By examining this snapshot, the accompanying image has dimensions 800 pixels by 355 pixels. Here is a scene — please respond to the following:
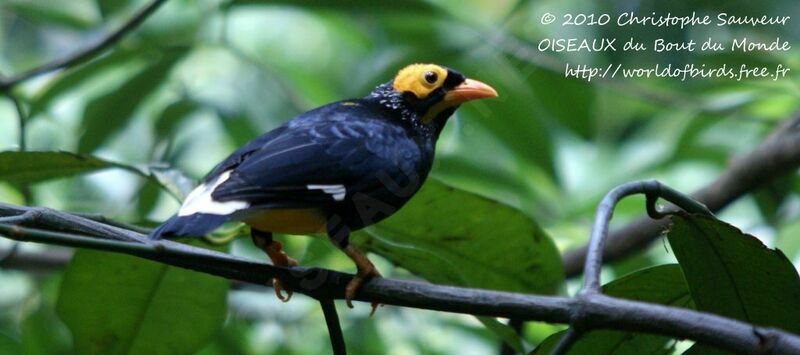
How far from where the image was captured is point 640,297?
1983mm

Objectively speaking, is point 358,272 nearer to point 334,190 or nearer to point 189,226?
point 334,190

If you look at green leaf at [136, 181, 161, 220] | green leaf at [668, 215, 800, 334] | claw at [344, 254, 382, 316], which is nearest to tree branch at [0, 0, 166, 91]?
green leaf at [136, 181, 161, 220]

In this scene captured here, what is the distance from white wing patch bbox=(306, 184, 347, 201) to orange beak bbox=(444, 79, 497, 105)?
2.58 feet

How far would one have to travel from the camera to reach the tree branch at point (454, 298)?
140cm

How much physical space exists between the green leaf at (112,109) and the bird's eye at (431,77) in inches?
47.3

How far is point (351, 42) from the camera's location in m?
5.14

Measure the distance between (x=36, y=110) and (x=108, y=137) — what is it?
291 millimetres

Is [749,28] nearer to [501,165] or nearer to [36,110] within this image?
[501,165]

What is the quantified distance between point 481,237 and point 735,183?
4.82 feet

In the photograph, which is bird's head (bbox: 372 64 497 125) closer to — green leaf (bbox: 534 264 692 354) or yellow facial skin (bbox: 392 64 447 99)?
yellow facial skin (bbox: 392 64 447 99)

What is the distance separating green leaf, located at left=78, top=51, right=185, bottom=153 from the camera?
3.74 metres

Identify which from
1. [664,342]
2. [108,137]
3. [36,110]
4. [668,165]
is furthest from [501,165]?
[664,342]

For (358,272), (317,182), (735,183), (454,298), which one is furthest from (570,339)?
(735,183)

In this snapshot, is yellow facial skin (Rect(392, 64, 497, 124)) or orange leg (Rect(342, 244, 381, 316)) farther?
yellow facial skin (Rect(392, 64, 497, 124))
